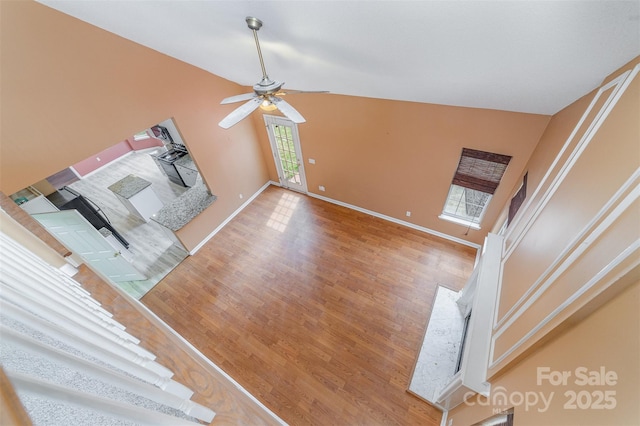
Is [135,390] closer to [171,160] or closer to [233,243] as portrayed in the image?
[233,243]

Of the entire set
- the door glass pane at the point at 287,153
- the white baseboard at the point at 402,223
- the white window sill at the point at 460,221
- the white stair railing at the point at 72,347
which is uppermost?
the door glass pane at the point at 287,153

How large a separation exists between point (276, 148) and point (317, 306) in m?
3.42

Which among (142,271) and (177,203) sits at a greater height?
(177,203)

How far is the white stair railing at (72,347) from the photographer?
0.46m

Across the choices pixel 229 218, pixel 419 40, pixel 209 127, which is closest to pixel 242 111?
pixel 419 40

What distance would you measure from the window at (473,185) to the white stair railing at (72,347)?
3950 mm

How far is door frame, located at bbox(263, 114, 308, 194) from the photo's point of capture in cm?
471

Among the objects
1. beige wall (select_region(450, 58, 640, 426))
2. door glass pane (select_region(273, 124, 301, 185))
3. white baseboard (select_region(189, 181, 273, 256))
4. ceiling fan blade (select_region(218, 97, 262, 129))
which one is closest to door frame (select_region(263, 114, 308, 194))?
door glass pane (select_region(273, 124, 301, 185))

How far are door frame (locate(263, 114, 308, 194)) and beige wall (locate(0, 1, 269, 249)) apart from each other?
122 centimetres

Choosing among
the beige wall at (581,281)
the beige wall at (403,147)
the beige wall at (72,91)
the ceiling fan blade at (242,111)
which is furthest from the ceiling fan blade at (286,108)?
the beige wall at (72,91)

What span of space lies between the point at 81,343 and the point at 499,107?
3.90 meters

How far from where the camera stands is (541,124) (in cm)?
281

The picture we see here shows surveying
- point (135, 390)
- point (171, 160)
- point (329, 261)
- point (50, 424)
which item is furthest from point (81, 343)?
point (171, 160)

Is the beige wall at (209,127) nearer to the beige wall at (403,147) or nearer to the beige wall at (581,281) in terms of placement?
the beige wall at (403,147)
